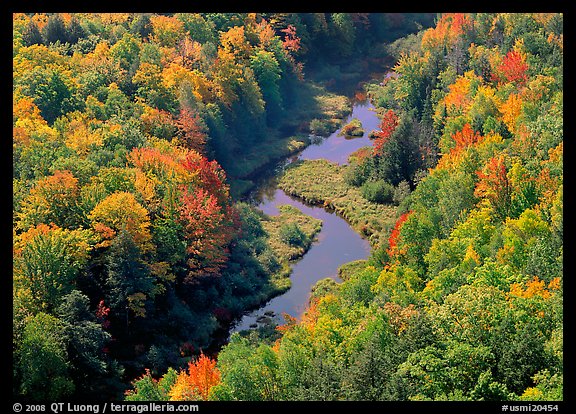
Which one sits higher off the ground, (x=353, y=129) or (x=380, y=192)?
(x=380, y=192)

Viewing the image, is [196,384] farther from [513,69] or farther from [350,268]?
[513,69]

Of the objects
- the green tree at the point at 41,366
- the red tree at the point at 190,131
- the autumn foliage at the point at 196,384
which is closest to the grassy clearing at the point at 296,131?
the red tree at the point at 190,131

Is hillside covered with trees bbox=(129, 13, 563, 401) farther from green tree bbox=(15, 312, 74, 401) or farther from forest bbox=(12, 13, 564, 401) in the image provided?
green tree bbox=(15, 312, 74, 401)

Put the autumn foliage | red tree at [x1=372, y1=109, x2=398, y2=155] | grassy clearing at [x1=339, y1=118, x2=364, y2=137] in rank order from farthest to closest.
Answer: grassy clearing at [x1=339, y1=118, x2=364, y2=137]
red tree at [x1=372, y1=109, x2=398, y2=155]
the autumn foliage

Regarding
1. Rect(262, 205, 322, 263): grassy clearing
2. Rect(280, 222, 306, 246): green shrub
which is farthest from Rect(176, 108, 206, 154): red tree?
Rect(280, 222, 306, 246): green shrub

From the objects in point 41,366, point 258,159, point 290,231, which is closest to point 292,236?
point 290,231

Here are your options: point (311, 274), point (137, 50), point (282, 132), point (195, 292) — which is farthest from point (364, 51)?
point (195, 292)

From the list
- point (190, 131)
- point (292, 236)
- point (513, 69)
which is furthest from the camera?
point (513, 69)
